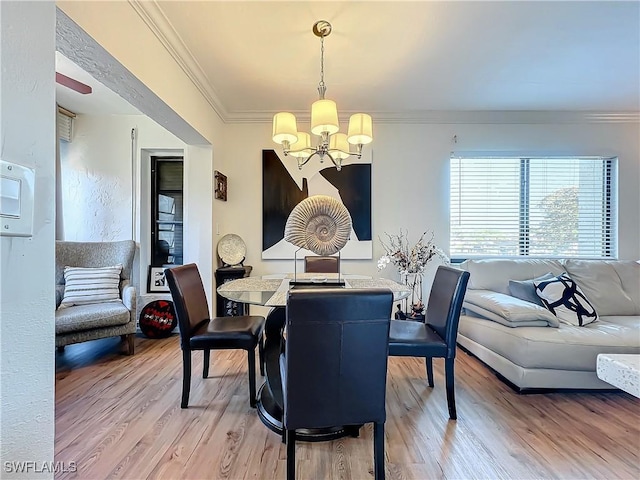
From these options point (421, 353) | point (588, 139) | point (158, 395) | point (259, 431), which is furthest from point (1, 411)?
point (588, 139)

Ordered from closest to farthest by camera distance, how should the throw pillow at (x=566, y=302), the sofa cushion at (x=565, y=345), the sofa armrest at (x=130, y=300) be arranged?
1. the sofa cushion at (x=565, y=345)
2. the throw pillow at (x=566, y=302)
3. the sofa armrest at (x=130, y=300)

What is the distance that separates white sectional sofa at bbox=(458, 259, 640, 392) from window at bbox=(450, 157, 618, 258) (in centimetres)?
61

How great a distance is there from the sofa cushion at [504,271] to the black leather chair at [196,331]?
6.96ft

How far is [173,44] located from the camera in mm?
2236

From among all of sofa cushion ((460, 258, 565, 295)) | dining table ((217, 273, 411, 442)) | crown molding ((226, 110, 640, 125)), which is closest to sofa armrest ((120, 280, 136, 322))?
dining table ((217, 273, 411, 442))

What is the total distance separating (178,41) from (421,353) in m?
2.65

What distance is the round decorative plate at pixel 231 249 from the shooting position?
3514mm

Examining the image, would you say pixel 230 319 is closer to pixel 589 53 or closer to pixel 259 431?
pixel 259 431

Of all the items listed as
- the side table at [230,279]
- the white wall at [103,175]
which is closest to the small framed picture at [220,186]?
the white wall at [103,175]

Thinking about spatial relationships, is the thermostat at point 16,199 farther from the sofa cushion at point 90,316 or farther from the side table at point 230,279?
the side table at point 230,279

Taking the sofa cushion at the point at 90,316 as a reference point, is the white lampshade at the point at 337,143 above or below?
above

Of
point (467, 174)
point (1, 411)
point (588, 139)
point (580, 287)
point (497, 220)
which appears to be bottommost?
point (580, 287)

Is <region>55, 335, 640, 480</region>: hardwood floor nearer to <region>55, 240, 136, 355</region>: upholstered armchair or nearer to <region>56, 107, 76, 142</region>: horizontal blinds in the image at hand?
<region>55, 240, 136, 355</region>: upholstered armchair

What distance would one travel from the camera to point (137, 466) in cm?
151
